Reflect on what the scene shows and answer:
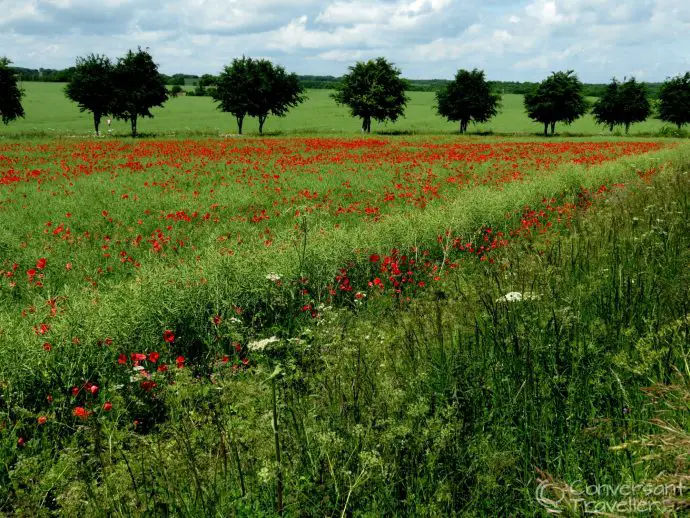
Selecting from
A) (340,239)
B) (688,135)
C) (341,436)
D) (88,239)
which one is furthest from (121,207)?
(688,135)

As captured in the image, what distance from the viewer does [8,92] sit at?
144 feet

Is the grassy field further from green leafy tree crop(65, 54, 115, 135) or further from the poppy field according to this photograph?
the poppy field

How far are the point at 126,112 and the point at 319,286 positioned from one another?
47.1 m

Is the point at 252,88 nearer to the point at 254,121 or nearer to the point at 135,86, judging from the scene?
the point at 135,86

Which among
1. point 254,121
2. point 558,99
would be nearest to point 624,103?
point 558,99

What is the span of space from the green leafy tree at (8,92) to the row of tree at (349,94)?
7 centimetres

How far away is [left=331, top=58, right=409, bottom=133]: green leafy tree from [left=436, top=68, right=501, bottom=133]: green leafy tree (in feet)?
18.4

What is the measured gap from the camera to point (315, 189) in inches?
621

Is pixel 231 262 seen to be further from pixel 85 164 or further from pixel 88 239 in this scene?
pixel 85 164

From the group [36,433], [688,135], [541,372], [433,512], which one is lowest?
[36,433]

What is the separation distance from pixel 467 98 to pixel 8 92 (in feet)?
145

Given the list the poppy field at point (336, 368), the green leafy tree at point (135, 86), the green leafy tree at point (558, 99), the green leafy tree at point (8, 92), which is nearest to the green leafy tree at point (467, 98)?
the green leafy tree at point (558, 99)

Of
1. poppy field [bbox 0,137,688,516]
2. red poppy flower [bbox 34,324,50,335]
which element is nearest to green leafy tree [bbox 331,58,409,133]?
poppy field [bbox 0,137,688,516]

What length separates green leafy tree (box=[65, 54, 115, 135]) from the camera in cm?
4478
